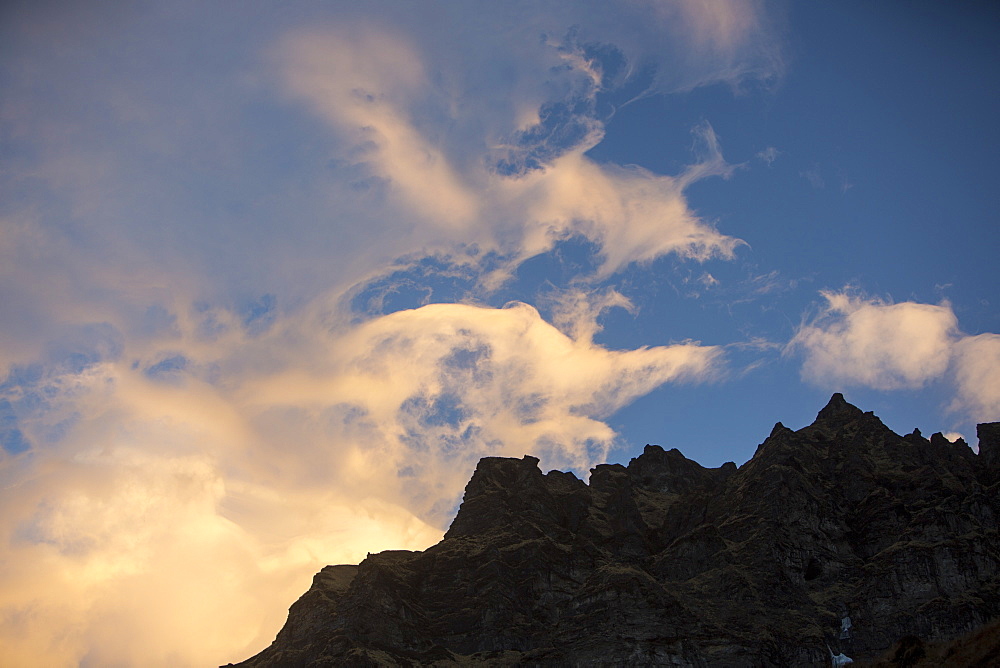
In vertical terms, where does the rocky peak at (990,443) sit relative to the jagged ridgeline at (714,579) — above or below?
above

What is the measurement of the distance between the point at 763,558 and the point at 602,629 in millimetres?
40900

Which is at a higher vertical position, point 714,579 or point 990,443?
point 990,443

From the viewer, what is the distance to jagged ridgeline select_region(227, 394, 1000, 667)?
142 metres

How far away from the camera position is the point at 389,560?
18600 cm

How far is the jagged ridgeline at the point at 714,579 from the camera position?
142 m

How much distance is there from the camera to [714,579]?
163 metres

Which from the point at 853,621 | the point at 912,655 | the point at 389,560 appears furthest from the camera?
the point at 389,560

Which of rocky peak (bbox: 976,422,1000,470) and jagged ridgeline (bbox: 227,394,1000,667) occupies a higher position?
rocky peak (bbox: 976,422,1000,470)

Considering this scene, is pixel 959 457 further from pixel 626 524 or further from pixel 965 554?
pixel 626 524

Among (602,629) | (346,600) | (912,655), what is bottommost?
(912,655)

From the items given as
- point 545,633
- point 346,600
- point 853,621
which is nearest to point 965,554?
point 853,621

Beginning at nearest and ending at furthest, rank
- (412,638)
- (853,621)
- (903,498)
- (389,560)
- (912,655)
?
1. (912,655)
2. (853,621)
3. (412,638)
4. (903,498)
5. (389,560)

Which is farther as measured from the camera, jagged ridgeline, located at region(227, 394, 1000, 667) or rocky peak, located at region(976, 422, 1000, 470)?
rocky peak, located at region(976, 422, 1000, 470)

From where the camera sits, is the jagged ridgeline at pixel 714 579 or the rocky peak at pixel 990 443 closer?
the jagged ridgeline at pixel 714 579
